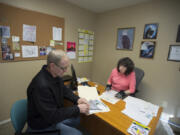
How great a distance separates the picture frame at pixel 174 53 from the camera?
1.80 metres

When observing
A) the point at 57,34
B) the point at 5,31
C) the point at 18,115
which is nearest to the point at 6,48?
the point at 5,31

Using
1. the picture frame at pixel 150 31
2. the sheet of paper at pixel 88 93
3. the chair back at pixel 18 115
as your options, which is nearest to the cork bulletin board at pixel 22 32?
the chair back at pixel 18 115

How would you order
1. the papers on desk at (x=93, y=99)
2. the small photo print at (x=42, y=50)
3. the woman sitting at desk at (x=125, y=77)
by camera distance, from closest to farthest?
the papers on desk at (x=93, y=99) → the woman sitting at desk at (x=125, y=77) → the small photo print at (x=42, y=50)

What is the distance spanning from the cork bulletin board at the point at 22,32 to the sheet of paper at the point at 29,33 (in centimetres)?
2

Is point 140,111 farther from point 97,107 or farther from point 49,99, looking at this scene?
point 49,99

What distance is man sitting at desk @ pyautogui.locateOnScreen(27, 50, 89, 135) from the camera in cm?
89

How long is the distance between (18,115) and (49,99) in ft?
1.22

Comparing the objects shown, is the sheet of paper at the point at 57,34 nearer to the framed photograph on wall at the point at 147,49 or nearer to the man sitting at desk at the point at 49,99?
the man sitting at desk at the point at 49,99

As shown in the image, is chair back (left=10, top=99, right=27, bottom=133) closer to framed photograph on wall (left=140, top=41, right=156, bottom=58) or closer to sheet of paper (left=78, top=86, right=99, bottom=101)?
sheet of paper (left=78, top=86, right=99, bottom=101)

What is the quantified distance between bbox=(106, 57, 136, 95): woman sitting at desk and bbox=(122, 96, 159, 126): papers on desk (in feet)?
1.23

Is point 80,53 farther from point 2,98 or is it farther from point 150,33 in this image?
point 2,98

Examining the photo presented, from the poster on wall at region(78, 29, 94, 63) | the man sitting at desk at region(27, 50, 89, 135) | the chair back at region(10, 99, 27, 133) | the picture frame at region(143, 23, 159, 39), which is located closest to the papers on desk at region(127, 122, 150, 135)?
the man sitting at desk at region(27, 50, 89, 135)

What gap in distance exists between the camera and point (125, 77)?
1.83 metres

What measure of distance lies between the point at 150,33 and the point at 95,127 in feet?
6.38
